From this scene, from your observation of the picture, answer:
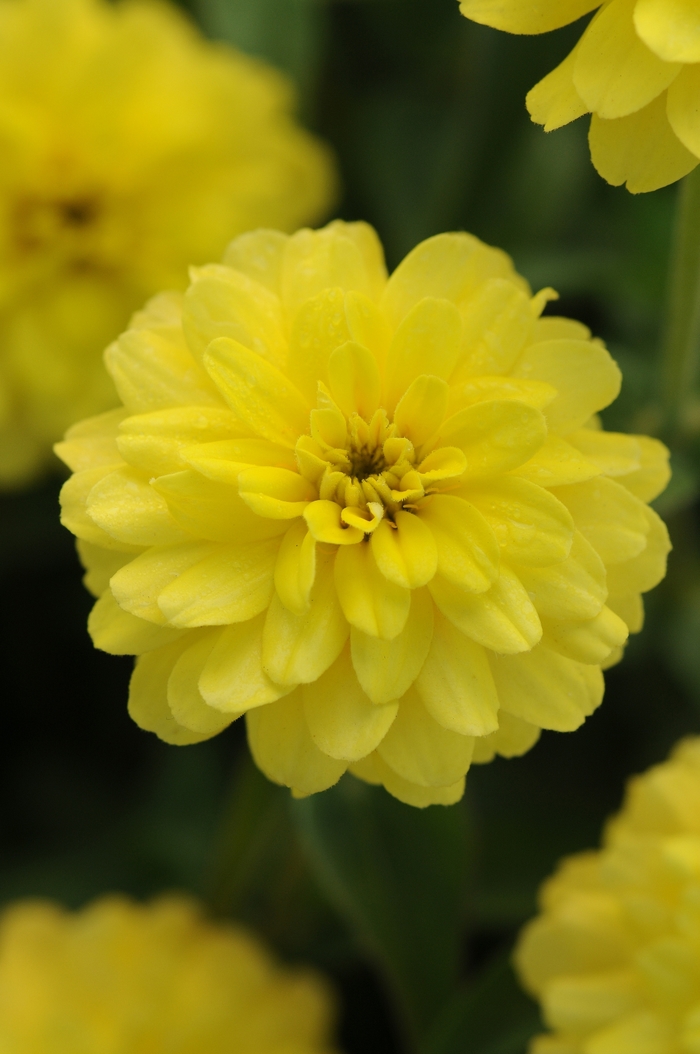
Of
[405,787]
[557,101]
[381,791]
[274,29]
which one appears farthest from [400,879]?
[274,29]

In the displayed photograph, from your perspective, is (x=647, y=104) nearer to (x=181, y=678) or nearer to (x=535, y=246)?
(x=181, y=678)

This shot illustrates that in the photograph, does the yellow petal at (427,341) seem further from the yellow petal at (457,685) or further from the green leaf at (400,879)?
the green leaf at (400,879)

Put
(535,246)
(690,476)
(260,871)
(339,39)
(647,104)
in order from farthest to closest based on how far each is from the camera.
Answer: (339,39) < (535,246) < (260,871) < (690,476) < (647,104)

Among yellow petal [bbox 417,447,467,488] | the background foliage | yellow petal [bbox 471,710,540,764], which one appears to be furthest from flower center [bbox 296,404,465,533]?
the background foliage

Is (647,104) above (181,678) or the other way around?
above

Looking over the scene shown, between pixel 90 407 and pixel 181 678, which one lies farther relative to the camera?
pixel 90 407

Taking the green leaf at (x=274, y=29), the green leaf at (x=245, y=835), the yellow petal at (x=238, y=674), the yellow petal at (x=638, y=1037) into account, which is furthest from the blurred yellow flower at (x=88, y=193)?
the yellow petal at (x=638, y=1037)

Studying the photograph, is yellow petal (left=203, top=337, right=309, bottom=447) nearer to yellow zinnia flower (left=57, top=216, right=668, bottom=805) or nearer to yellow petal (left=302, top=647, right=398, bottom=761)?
yellow zinnia flower (left=57, top=216, right=668, bottom=805)

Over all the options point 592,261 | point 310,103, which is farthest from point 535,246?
point 310,103

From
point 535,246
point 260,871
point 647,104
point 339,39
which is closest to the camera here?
point 647,104
